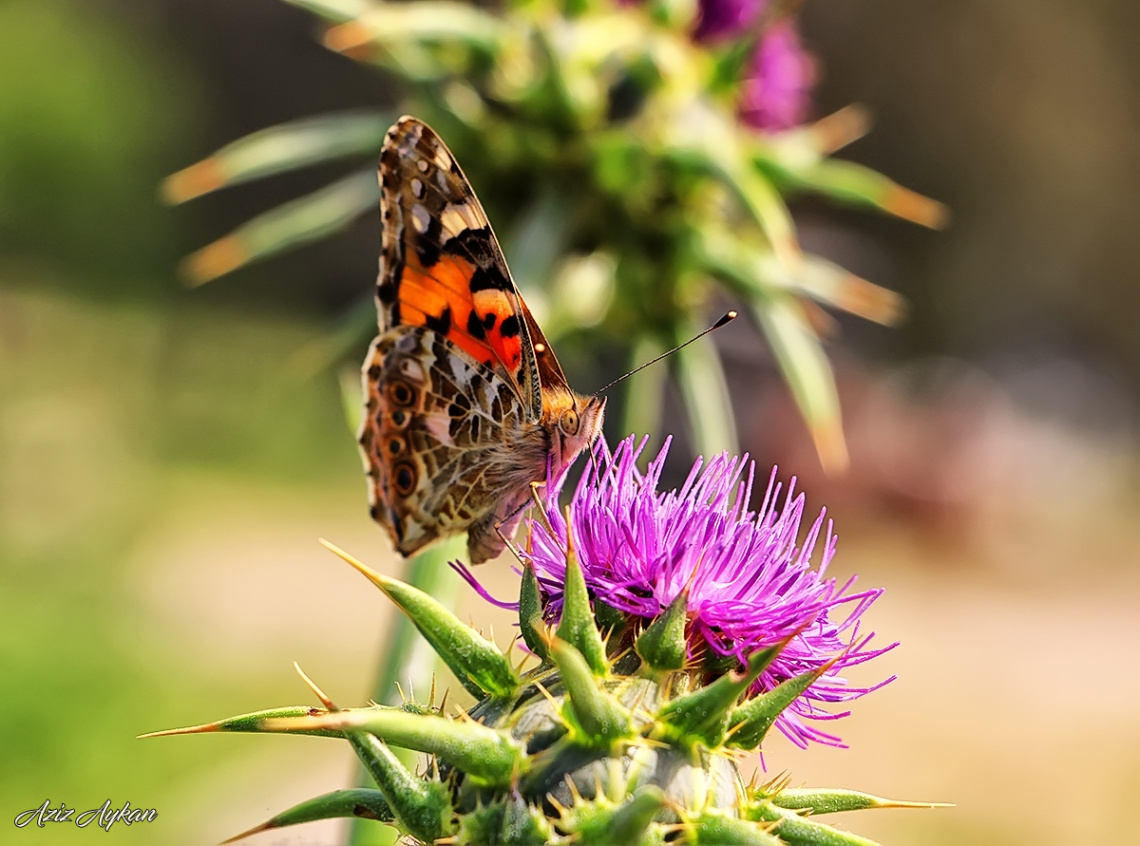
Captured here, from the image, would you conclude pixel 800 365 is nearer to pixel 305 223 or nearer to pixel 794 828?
pixel 305 223

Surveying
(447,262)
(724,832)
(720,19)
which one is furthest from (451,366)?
(720,19)

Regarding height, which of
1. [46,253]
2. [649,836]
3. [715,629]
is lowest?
[649,836]

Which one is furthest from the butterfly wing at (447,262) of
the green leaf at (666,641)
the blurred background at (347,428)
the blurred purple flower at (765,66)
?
the blurred background at (347,428)

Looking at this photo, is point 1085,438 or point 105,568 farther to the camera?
point 1085,438

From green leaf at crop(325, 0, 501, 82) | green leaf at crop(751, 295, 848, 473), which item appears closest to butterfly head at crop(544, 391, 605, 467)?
green leaf at crop(751, 295, 848, 473)

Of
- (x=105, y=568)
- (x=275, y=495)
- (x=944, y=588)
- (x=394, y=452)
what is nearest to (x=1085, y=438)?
(x=944, y=588)

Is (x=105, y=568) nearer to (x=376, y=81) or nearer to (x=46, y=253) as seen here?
(x=46, y=253)
